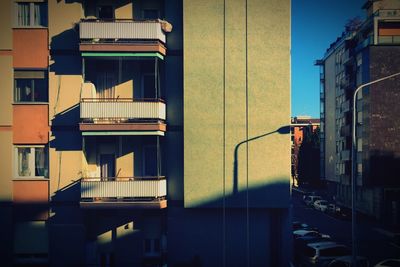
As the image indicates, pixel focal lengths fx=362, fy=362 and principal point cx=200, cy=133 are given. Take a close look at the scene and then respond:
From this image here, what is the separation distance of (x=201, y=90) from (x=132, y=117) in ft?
11.3

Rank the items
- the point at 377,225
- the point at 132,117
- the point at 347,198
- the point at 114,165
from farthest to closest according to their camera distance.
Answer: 1. the point at 347,198
2. the point at 377,225
3. the point at 114,165
4. the point at 132,117

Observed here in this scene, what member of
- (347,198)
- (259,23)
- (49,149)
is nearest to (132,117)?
(49,149)

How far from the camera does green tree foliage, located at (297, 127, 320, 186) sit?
6397cm

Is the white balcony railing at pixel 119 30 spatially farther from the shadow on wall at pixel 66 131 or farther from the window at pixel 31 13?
the shadow on wall at pixel 66 131

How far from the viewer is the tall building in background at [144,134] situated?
16922 mm

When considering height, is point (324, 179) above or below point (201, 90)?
below

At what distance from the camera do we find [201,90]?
1705 cm

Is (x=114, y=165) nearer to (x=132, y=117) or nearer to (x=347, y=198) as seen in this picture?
(x=132, y=117)

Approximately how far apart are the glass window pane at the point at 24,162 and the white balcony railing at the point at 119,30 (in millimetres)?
6201

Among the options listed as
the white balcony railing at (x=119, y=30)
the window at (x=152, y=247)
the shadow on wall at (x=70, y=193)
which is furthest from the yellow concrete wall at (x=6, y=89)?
the window at (x=152, y=247)

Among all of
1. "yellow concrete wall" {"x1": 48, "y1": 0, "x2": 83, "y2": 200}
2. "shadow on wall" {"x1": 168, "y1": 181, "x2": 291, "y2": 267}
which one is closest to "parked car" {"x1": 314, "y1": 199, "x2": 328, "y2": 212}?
"shadow on wall" {"x1": 168, "y1": 181, "x2": 291, "y2": 267}

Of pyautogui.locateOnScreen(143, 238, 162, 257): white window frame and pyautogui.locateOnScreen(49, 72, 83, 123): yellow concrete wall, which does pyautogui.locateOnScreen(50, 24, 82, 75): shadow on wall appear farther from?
pyautogui.locateOnScreen(143, 238, 162, 257): white window frame

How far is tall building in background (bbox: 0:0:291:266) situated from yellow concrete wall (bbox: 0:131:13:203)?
6cm

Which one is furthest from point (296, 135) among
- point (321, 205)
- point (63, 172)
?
point (63, 172)
